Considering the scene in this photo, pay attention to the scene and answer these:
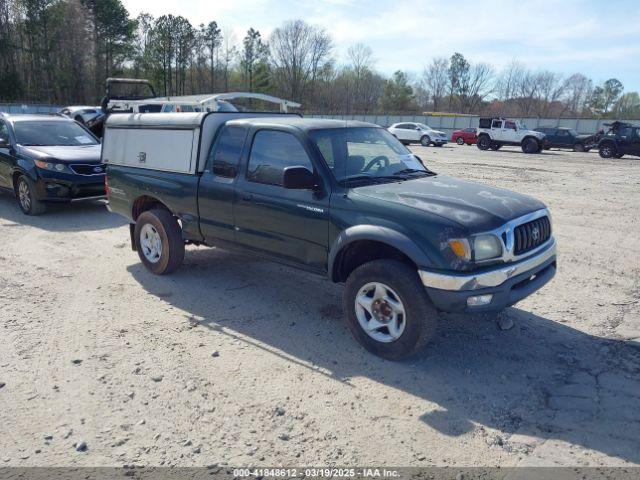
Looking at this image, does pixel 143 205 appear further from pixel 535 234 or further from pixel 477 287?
pixel 535 234

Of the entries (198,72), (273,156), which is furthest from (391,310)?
(198,72)

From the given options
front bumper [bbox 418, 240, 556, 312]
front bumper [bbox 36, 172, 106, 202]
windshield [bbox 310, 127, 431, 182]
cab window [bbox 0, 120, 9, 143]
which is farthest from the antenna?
cab window [bbox 0, 120, 9, 143]

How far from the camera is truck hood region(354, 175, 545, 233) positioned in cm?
371

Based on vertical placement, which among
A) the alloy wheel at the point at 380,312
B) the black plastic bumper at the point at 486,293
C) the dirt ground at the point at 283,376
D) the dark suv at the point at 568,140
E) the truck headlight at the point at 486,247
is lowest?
the dirt ground at the point at 283,376

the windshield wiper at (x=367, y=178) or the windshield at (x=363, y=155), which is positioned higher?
the windshield at (x=363, y=155)

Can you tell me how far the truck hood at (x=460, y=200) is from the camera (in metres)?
3.71

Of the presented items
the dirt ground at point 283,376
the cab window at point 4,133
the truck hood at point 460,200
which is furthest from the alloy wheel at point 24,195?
the truck hood at point 460,200

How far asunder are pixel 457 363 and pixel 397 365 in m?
0.50

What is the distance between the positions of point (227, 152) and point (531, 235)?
299cm

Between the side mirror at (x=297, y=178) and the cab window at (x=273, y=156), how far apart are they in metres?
0.19

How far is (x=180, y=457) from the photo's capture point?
2.88 metres

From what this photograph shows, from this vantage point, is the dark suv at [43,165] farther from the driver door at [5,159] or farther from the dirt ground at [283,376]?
the dirt ground at [283,376]

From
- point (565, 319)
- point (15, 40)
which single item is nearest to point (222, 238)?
point (565, 319)

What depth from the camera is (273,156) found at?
471 cm
